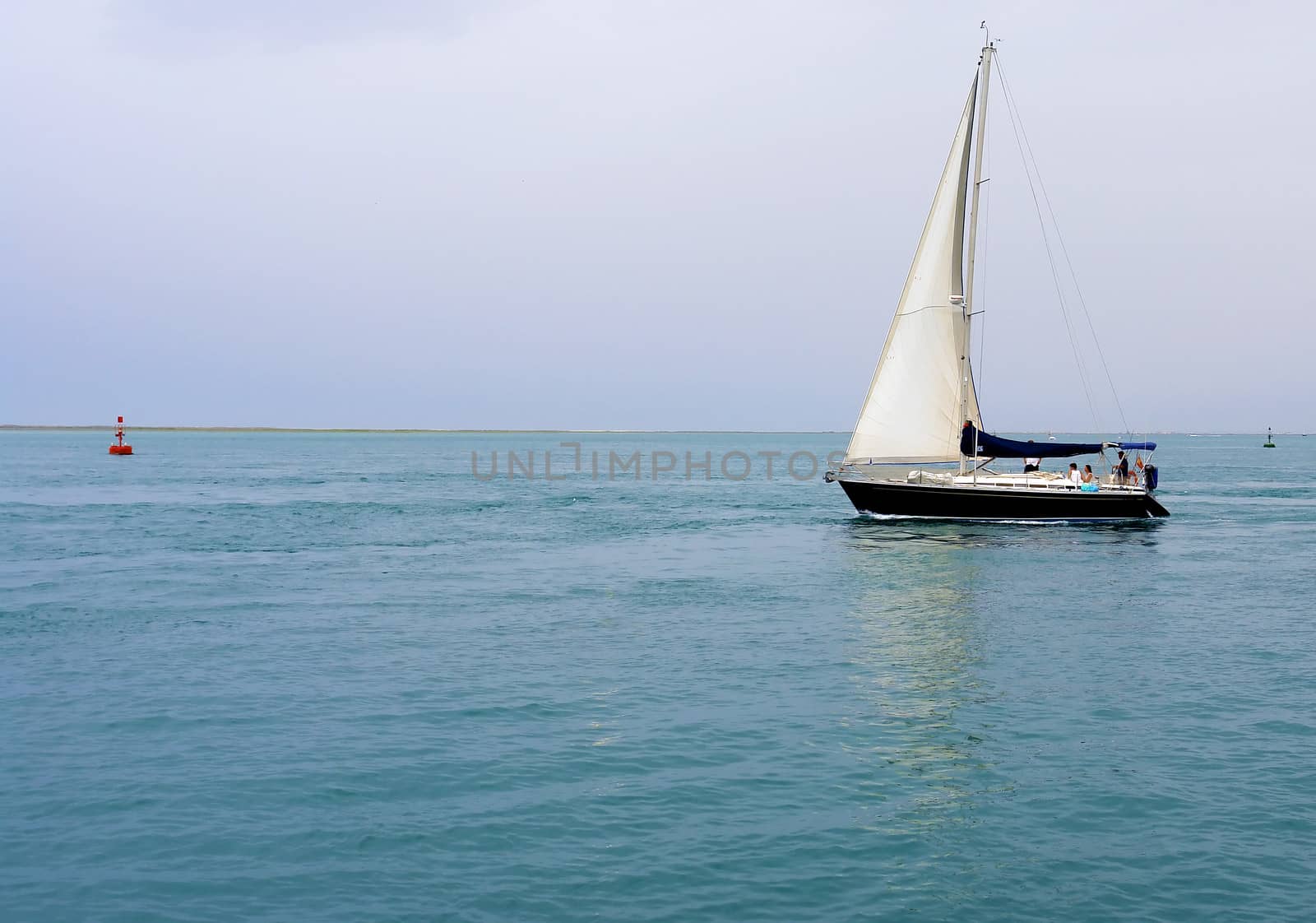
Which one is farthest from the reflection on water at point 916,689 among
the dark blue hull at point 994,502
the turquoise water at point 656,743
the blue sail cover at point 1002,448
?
the blue sail cover at point 1002,448

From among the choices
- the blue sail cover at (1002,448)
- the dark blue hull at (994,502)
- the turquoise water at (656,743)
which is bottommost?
the turquoise water at (656,743)

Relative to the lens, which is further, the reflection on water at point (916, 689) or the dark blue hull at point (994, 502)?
the dark blue hull at point (994, 502)

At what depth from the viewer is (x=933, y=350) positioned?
4525 centimetres

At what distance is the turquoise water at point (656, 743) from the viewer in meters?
10.3

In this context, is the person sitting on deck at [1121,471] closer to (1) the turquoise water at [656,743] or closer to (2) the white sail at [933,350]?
(2) the white sail at [933,350]

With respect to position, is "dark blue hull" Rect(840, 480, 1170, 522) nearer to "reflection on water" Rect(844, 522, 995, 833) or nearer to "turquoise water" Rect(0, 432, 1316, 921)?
"reflection on water" Rect(844, 522, 995, 833)

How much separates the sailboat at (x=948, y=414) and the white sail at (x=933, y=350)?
0.12ft

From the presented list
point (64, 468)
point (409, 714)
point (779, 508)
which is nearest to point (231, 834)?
point (409, 714)

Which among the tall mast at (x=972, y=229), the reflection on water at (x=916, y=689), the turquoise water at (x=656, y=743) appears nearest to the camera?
the turquoise water at (x=656, y=743)

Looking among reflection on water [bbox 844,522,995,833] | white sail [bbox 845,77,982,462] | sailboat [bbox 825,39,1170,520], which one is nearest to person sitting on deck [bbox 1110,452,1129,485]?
sailboat [bbox 825,39,1170,520]

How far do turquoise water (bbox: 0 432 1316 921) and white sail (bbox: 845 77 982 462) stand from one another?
1250 cm

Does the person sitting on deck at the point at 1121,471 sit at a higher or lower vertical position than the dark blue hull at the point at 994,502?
higher

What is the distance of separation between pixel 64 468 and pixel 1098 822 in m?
122

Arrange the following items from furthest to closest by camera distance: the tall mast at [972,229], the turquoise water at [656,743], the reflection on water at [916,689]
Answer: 1. the tall mast at [972,229]
2. the reflection on water at [916,689]
3. the turquoise water at [656,743]
